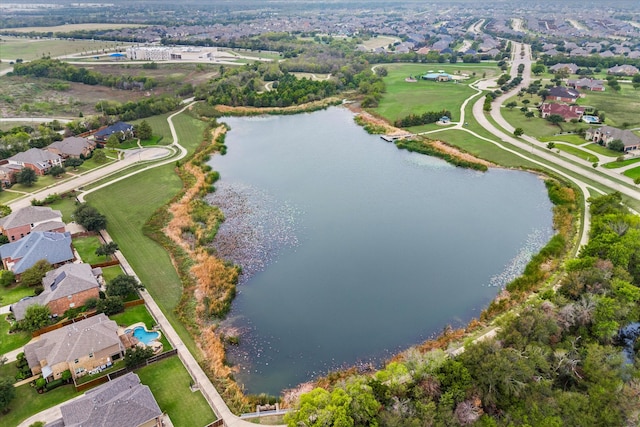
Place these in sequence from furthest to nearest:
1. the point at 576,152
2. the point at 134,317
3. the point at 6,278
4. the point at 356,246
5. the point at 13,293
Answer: the point at 576,152, the point at 356,246, the point at 6,278, the point at 13,293, the point at 134,317

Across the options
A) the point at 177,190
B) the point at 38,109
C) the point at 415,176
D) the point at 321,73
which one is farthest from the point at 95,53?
the point at 415,176

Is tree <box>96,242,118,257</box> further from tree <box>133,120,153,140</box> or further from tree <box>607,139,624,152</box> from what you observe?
tree <box>607,139,624,152</box>

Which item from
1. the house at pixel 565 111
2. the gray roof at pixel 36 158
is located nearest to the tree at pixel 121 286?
the gray roof at pixel 36 158

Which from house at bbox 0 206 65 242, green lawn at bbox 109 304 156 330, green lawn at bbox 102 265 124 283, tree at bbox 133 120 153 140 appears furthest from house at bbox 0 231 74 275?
tree at bbox 133 120 153 140

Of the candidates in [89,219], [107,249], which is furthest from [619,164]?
[89,219]

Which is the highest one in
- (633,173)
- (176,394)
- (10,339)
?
(633,173)

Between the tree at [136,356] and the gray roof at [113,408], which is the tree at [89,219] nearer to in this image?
the tree at [136,356]

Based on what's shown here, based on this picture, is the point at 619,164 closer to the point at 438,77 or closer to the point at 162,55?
the point at 438,77
